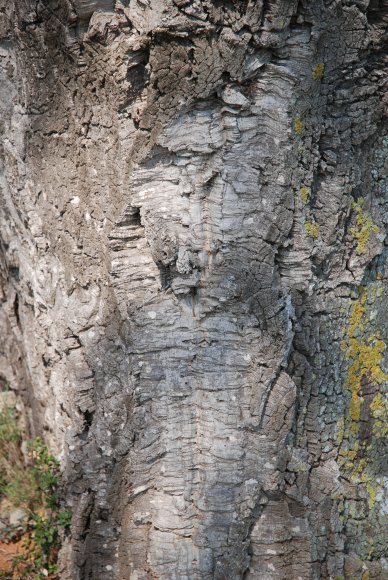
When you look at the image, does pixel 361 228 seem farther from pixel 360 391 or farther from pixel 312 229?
pixel 360 391

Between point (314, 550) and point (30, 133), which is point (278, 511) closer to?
point (314, 550)

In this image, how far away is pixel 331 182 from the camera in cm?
263

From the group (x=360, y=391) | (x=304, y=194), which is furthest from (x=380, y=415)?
(x=304, y=194)

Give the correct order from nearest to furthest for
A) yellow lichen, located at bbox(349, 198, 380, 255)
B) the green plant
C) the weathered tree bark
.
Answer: the weathered tree bark
yellow lichen, located at bbox(349, 198, 380, 255)
the green plant

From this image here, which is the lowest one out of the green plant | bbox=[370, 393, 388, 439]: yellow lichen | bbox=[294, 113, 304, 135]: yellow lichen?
the green plant

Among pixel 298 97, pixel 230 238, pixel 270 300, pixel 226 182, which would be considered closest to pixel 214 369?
pixel 270 300

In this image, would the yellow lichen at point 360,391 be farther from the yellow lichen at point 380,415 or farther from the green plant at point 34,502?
the green plant at point 34,502

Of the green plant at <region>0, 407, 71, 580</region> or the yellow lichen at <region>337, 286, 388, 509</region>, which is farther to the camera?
the green plant at <region>0, 407, 71, 580</region>

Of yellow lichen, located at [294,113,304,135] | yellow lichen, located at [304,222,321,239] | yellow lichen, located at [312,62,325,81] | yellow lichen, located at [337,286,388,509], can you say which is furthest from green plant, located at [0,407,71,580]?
yellow lichen, located at [312,62,325,81]

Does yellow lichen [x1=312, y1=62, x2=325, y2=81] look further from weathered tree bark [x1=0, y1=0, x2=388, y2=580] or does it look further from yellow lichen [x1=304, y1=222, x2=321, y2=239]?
yellow lichen [x1=304, y1=222, x2=321, y2=239]

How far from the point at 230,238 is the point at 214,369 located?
1.69 feet

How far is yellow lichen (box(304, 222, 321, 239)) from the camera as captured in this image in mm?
2572

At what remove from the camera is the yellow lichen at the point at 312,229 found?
8.44 ft

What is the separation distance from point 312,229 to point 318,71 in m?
0.60
